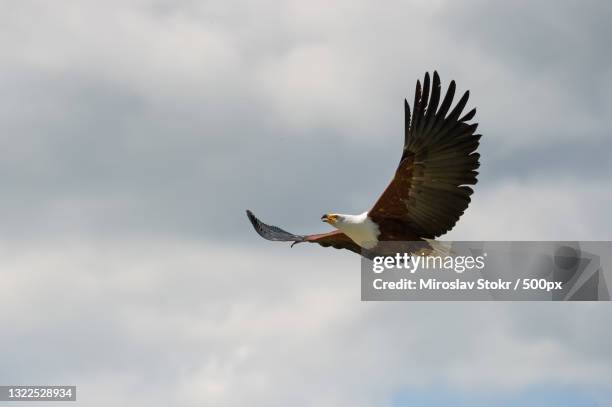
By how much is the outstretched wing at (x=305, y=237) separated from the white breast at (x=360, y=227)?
1102 millimetres

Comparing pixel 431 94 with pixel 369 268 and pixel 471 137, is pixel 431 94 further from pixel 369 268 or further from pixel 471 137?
pixel 369 268

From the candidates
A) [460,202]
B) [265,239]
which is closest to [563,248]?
[460,202]

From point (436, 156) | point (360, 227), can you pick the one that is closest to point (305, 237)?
point (360, 227)

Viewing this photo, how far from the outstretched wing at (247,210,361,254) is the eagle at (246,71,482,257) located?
4.65ft

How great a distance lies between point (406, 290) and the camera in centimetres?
3872

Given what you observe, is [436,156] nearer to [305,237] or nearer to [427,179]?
[427,179]

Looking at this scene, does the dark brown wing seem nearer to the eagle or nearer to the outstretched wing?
the eagle

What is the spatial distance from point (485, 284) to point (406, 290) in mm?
1894

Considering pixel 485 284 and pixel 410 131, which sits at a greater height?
pixel 410 131

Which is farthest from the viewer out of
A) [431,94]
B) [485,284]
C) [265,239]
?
[265,239]

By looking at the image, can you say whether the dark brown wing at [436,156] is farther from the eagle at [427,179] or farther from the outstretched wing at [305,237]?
the outstretched wing at [305,237]

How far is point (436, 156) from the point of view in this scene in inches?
1410

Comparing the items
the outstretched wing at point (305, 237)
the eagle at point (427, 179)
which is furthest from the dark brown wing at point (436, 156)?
the outstretched wing at point (305, 237)

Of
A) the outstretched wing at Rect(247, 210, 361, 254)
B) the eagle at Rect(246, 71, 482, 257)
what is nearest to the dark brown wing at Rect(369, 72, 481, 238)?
the eagle at Rect(246, 71, 482, 257)
